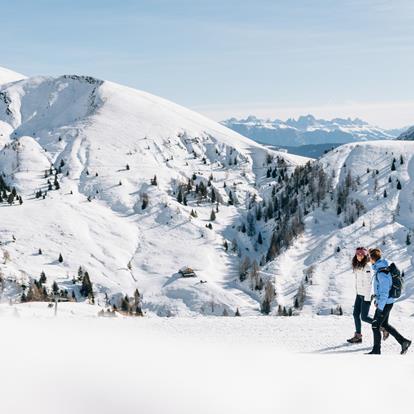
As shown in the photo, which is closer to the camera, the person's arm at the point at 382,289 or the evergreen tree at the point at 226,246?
the person's arm at the point at 382,289

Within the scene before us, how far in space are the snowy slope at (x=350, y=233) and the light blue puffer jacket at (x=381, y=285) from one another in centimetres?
9782

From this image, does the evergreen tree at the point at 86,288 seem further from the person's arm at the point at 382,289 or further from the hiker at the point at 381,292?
the person's arm at the point at 382,289

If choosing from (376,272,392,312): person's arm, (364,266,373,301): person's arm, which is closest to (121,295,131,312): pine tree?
(364,266,373,301): person's arm

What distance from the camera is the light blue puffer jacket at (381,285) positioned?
1432 centimetres

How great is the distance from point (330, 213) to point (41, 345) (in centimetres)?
16189

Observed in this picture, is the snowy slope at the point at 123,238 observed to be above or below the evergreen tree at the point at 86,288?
above

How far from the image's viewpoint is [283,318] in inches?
883

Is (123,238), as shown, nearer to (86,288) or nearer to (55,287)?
(86,288)

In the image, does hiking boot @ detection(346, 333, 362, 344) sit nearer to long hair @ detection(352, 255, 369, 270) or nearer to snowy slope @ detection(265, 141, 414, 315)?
long hair @ detection(352, 255, 369, 270)

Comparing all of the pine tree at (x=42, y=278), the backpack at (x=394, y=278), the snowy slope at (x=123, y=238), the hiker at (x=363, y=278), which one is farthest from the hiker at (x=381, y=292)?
the pine tree at (x=42, y=278)

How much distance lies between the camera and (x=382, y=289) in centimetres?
1445

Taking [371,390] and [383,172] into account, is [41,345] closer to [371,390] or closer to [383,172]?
[371,390]

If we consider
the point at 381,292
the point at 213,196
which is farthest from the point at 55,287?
the point at 381,292

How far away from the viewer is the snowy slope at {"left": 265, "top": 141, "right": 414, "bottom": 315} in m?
122
